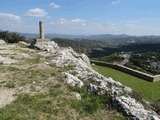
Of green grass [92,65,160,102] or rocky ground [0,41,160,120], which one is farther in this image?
green grass [92,65,160,102]

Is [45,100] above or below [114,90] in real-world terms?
below

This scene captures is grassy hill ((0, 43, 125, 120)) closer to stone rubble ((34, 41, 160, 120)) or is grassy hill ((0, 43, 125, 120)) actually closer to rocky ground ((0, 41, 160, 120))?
rocky ground ((0, 41, 160, 120))

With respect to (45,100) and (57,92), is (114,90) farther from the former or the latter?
(45,100)

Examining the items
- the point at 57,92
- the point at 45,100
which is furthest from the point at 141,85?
the point at 45,100

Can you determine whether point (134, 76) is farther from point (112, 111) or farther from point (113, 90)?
point (112, 111)

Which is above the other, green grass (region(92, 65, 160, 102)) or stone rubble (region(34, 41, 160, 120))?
stone rubble (region(34, 41, 160, 120))

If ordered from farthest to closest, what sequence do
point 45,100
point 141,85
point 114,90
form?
point 141,85 < point 114,90 < point 45,100

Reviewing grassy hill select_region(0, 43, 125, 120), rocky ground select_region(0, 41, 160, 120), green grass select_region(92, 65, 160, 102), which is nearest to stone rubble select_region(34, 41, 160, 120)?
rocky ground select_region(0, 41, 160, 120)

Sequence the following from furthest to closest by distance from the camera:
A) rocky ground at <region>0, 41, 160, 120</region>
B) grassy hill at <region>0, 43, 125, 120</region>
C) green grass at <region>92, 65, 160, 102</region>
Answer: green grass at <region>92, 65, 160, 102</region>, rocky ground at <region>0, 41, 160, 120</region>, grassy hill at <region>0, 43, 125, 120</region>

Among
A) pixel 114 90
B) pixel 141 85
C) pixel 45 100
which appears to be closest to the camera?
pixel 45 100

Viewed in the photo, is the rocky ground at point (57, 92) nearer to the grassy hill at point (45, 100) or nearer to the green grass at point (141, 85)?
the grassy hill at point (45, 100)

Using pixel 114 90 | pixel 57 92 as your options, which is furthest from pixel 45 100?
pixel 114 90

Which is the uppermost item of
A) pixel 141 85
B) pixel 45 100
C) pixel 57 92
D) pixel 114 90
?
pixel 114 90

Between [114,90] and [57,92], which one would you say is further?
[114,90]
